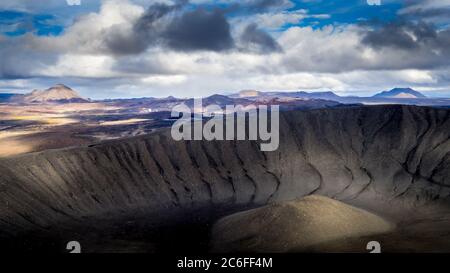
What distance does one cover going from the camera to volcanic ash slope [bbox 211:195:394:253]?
37031mm

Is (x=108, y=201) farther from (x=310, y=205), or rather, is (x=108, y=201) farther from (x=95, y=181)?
(x=310, y=205)

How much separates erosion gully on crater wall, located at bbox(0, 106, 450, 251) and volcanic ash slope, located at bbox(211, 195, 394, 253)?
3485mm

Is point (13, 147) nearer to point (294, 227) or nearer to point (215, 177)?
point (215, 177)

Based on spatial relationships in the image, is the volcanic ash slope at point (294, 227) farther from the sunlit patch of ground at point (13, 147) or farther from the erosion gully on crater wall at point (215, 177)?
the sunlit patch of ground at point (13, 147)

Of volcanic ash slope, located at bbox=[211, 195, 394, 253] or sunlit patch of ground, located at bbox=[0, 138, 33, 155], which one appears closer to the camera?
volcanic ash slope, located at bbox=[211, 195, 394, 253]

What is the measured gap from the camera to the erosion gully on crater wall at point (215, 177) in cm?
4638

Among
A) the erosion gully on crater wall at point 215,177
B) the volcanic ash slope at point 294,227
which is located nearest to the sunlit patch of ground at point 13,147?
the erosion gully on crater wall at point 215,177

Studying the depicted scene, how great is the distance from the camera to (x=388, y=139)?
69438 millimetres

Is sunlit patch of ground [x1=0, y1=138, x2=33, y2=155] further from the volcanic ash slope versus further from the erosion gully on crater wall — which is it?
the volcanic ash slope

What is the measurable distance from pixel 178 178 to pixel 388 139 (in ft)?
112

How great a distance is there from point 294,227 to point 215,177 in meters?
27.2

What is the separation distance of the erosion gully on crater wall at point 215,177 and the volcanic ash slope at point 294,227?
3485 mm

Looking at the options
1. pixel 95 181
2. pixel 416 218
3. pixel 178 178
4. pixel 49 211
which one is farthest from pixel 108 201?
pixel 416 218

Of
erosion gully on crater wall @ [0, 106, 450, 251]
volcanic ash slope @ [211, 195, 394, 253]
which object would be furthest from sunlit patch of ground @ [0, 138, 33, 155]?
volcanic ash slope @ [211, 195, 394, 253]
